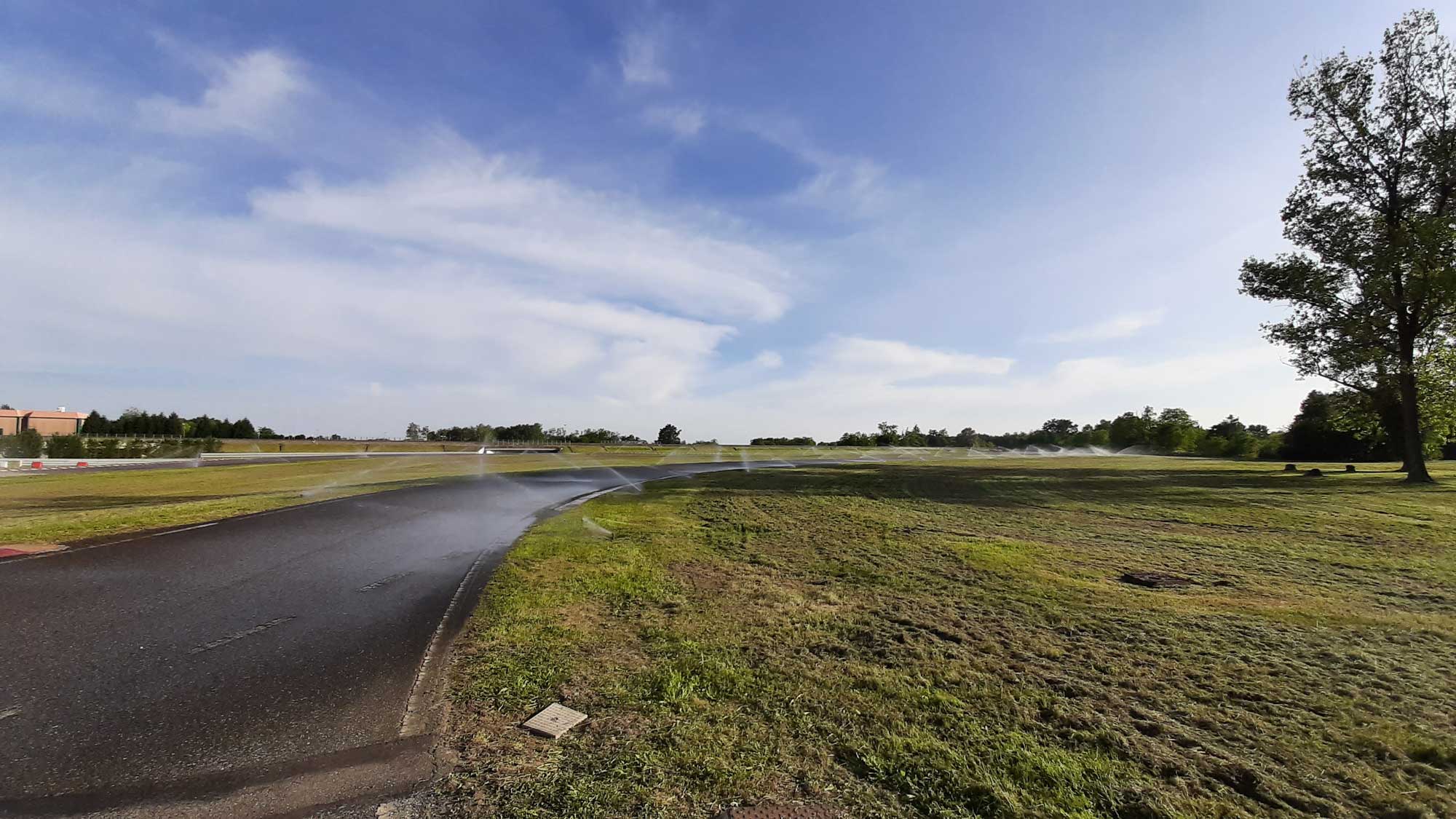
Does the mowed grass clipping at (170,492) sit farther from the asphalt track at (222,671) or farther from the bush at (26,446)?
the bush at (26,446)

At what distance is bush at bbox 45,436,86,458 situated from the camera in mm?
44938

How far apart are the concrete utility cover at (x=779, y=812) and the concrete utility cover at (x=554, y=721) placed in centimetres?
153

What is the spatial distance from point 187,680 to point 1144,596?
1090 centimetres

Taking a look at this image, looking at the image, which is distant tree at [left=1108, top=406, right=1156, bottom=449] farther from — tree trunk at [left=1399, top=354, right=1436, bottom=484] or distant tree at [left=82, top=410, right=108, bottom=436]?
distant tree at [left=82, top=410, right=108, bottom=436]

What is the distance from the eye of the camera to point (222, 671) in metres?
5.43

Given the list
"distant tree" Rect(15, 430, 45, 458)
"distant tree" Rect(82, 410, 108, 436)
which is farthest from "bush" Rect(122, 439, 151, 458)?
"distant tree" Rect(82, 410, 108, 436)


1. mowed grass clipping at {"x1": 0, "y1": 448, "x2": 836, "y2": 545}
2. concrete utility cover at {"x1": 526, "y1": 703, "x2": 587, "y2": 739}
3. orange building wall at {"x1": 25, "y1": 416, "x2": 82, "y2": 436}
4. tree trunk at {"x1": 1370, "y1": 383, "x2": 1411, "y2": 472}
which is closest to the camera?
concrete utility cover at {"x1": 526, "y1": 703, "x2": 587, "y2": 739}

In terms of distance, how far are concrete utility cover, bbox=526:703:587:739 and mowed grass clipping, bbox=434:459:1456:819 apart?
0.11m

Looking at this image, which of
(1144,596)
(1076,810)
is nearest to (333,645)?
(1076,810)

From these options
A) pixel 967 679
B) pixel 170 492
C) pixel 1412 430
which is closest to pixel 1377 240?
pixel 1412 430

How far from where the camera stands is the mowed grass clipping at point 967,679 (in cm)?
354

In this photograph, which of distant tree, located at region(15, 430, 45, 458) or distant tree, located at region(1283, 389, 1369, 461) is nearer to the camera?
distant tree, located at region(15, 430, 45, 458)

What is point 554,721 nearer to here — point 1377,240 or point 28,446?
point 1377,240

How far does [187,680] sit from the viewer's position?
5.22m
